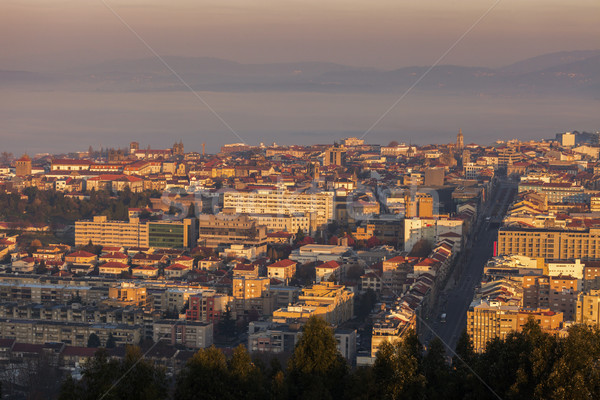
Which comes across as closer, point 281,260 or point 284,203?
point 281,260

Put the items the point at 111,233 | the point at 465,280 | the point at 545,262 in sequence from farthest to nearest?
the point at 111,233 → the point at 465,280 → the point at 545,262

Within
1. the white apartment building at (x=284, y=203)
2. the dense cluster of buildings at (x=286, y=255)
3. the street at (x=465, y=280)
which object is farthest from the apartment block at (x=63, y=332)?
the white apartment building at (x=284, y=203)

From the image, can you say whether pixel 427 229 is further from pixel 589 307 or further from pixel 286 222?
pixel 589 307

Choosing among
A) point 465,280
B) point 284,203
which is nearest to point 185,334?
point 465,280

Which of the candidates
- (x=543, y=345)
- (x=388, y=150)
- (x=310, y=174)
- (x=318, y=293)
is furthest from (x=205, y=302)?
(x=388, y=150)

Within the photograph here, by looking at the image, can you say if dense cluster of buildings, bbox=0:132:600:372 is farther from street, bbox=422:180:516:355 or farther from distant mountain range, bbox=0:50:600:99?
distant mountain range, bbox=0:50:600:99

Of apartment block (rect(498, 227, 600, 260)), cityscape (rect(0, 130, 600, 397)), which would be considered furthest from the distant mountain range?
apartment block (rect(498, 227, 600, 260))

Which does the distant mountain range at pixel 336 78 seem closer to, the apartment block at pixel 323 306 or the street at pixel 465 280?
the street at pixel 465 280

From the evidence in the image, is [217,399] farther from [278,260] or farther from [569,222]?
[569,222]
